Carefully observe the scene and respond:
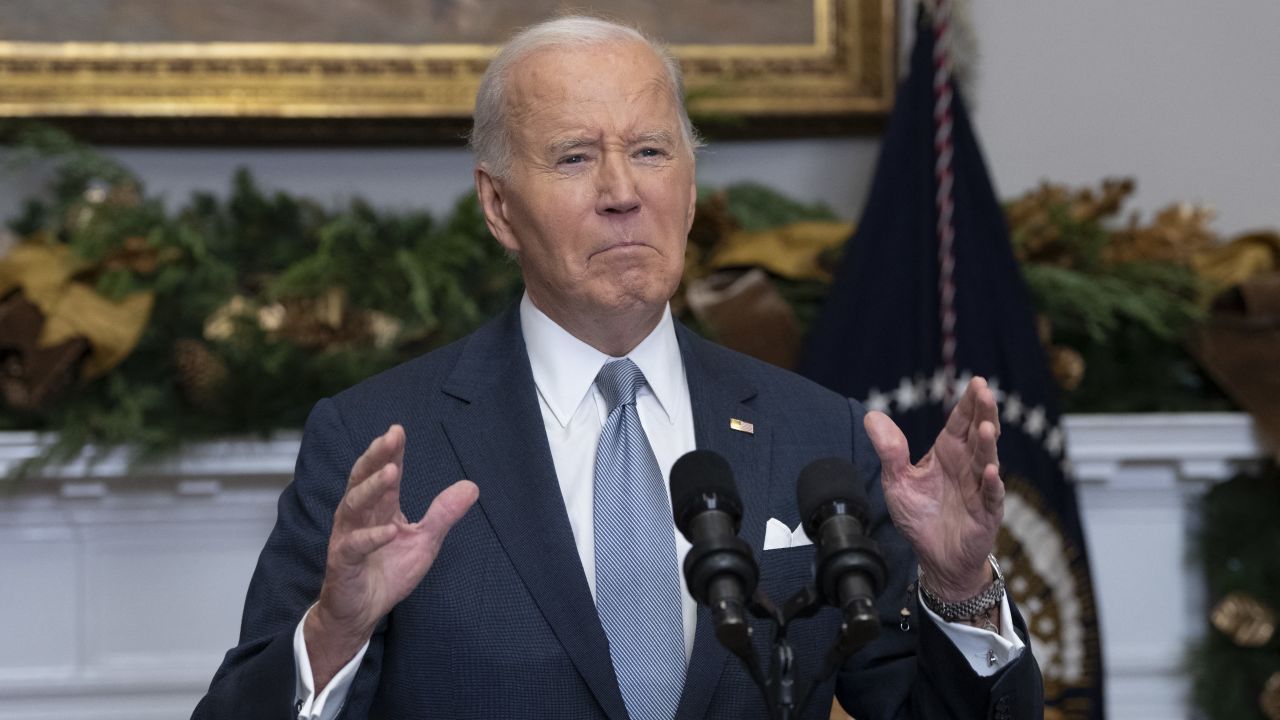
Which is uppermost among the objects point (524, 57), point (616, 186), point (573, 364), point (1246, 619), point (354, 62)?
point (354, 62)

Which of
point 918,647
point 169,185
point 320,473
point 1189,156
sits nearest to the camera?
point 918,647

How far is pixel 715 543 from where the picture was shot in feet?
4.31

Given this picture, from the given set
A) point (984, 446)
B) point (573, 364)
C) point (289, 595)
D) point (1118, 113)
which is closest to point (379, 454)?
point (289, 595)

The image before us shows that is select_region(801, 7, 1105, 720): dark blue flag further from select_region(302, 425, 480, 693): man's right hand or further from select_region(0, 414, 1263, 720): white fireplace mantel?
select_region(302, 425, 480, 693): man's right hand

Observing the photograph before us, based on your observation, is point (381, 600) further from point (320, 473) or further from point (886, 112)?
point (886, 112)

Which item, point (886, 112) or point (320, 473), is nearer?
point (320, 473)

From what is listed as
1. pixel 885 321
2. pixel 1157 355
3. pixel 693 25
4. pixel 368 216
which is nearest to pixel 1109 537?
pixel 1157 355

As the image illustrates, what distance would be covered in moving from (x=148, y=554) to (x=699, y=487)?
2.15m

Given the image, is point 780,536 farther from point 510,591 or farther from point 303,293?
point 303,293

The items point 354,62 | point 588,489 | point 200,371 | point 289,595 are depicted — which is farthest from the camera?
point 354,62

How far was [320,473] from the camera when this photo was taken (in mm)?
1910

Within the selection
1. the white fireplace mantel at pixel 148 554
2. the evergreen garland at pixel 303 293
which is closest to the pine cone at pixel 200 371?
the evergreen garland at pixel 303 293

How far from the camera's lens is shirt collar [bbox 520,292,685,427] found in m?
2.00

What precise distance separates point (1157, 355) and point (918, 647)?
1.82m
